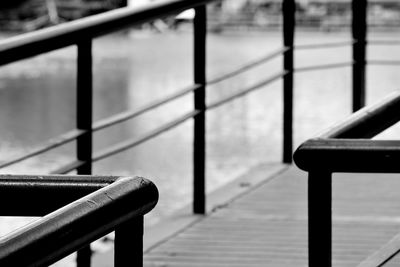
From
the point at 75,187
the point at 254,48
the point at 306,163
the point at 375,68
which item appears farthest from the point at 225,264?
the point at 254,48

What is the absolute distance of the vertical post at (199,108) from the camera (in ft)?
10.4

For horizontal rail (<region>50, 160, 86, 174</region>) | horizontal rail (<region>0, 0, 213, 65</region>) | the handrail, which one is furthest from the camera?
horizontal rail (<region>50, 160, 86, 174</region>)

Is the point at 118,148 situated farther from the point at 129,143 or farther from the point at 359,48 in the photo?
the point at 359,48

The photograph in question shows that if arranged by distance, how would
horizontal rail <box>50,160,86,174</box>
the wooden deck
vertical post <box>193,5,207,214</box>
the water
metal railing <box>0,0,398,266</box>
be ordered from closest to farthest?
metal railing <box>0,0,398,266</box> → horizontal rail <box>50,160,86,174</box> → the wooden deck → vertical post <box>193,5,207,214</box> → the water

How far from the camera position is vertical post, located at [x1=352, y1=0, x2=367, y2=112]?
13.9 feet

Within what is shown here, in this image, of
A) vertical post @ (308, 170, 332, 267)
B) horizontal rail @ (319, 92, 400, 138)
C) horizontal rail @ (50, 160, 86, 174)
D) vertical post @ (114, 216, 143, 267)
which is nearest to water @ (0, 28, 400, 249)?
horizontal rail @ (50, 160, 86, 174)

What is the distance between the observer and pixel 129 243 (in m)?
1.04

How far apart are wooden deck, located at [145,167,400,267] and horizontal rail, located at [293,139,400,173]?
1304 millimetres

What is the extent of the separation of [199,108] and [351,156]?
202 centimetres

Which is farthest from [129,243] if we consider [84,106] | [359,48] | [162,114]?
[162,114]

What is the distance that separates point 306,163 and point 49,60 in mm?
22807

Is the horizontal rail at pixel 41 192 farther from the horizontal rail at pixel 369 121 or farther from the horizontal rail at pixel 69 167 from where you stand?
the horizontal rail at pixel 69 167

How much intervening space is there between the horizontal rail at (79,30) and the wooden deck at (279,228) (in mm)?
587

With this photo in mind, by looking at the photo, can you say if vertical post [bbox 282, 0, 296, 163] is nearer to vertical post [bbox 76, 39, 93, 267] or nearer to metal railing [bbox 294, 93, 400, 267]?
vertical post [bbox 76, 39, 93, 267]
